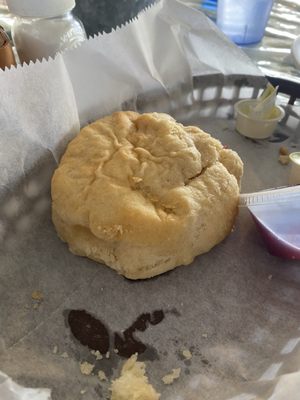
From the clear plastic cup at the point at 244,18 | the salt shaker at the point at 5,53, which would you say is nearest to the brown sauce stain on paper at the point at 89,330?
the salt shaker at the point at 5,53

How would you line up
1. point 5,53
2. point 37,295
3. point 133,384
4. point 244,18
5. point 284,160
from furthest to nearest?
point 244,18 → point 284,160 → point 5,53 → point 37,295 → point 133,384

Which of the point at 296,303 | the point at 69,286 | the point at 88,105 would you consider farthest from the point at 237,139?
the point at 69,286

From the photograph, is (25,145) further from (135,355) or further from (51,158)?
(135,355)

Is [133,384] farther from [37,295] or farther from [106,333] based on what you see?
[37,295]

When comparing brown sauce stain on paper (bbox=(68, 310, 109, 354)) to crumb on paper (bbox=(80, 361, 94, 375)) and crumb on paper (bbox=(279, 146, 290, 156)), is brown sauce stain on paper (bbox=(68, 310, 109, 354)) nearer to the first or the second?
crumb on paper (bbox=(80, 361, 94, 375))

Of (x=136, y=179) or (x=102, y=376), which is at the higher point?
(x=136, y=179)

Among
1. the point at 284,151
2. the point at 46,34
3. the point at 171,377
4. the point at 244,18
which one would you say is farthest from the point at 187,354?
the point at 244,18
